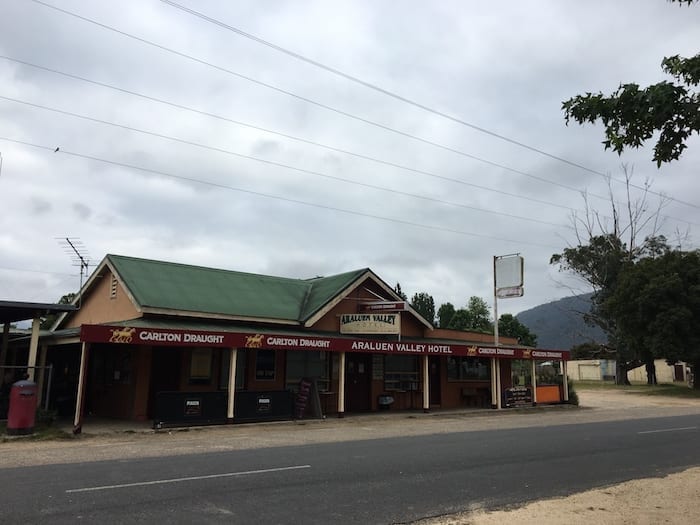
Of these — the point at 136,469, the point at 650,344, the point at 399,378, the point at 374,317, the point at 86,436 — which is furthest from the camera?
the point at 650,344

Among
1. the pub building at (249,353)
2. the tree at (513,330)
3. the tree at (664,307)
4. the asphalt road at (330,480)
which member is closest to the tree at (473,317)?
the tree at (513,330)

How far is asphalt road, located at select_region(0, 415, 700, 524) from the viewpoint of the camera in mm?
6914

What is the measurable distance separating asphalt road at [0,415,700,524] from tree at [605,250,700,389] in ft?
92.1

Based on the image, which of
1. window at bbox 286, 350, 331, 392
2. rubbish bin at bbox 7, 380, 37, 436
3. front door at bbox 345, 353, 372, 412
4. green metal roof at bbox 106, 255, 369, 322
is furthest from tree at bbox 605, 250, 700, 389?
rubbish bin at bbox 7, 380, 37, 436

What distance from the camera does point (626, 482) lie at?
9.14 m

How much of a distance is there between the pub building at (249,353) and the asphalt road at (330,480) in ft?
18.4

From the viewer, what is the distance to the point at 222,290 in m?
23.0

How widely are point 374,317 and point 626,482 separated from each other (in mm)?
14342

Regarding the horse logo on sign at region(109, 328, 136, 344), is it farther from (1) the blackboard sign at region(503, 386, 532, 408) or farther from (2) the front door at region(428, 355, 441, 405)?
(1) the blackboard sign at region(503, 386, 532, 408)

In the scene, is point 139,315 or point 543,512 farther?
point 139,315

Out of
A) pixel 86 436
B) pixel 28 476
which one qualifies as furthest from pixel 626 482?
pixel 86 436

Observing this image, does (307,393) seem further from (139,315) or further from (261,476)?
(261,476)

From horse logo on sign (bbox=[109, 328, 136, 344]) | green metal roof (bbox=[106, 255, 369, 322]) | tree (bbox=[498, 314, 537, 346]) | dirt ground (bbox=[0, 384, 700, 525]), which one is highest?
tree (bbox=[498, 314, 537, 346])

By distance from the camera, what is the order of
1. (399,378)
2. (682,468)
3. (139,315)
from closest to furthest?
(682,468) → (139,315) → (399,378)
